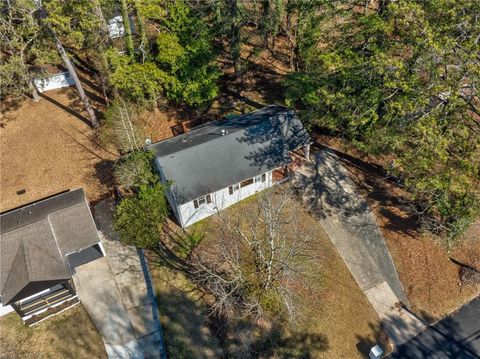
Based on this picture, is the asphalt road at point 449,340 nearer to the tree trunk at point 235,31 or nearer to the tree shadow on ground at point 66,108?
the tree trunk at point 235,31

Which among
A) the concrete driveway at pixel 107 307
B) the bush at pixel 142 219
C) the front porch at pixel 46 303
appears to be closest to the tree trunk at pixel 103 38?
the bush at pixel 142 219

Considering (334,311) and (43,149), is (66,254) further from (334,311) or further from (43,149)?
(334,311)

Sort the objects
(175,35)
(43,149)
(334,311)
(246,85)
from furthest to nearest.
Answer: (246,85) → (43,149) → (175,35) → (334,311)

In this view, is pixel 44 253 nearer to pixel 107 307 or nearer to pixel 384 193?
pixel 107 307

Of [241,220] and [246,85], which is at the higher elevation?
[246,85]

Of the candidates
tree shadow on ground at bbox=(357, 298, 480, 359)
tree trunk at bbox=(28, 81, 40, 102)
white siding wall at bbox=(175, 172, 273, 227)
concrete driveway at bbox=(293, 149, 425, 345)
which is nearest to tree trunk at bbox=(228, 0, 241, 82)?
concrete driveway at bbox=(293, 149, 425, 345)

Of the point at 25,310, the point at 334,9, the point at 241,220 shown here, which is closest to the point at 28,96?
the point at 25,310

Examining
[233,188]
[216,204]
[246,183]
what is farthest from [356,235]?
[216,204]
